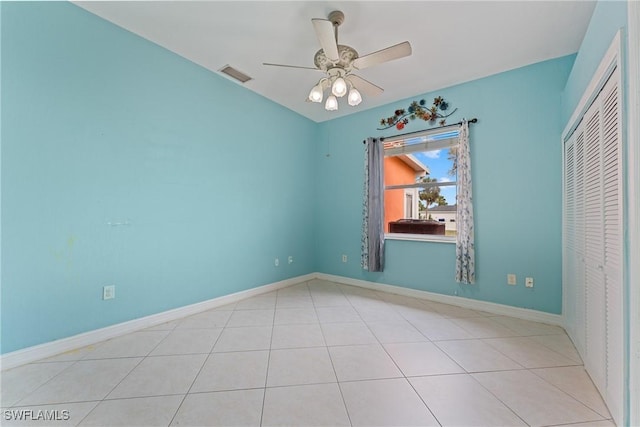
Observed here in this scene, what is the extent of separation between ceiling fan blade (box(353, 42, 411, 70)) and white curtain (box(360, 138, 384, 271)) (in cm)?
169

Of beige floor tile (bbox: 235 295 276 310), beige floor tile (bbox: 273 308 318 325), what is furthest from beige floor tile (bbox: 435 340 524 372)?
beige floor tile (bbox: 235 295 276 310)

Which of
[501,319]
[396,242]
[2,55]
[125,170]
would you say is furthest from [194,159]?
[501,319]

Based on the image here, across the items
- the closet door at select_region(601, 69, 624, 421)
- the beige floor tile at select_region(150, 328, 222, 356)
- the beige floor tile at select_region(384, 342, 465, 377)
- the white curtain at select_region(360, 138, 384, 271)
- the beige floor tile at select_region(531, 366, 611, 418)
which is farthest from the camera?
the white curtain at select_region(360, 138, 384, 271)

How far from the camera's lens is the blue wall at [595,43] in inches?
51.8

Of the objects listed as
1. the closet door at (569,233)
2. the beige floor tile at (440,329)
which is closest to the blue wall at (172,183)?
the closet door at (569,233)

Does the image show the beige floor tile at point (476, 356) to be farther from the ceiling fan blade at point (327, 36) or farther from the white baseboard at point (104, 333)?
the ceiling fan blade at point (327, 36)

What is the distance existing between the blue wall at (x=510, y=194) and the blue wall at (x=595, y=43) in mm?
386

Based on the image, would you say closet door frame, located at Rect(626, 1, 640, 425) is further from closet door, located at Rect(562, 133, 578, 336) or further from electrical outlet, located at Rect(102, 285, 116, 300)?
electrical outlet, located at Rect(102, 285, 116, 300)

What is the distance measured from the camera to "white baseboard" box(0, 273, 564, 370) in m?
1.87

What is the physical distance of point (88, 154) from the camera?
2.14 m

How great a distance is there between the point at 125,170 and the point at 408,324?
3.06m

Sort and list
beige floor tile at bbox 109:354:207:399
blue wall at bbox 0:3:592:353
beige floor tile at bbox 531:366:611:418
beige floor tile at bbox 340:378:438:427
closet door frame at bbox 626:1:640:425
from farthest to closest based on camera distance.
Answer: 1. blue wall at bbox 0:3:592:353
2. beige floor tile at bbox 109:354:207:399
3. beige floor tile at bbox 531:366:611:418
4. beige floor tile at bbox 340:378:438:427
5. closet door frame at bbox 626:1:640:425

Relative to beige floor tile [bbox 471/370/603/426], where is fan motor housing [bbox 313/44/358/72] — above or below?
above

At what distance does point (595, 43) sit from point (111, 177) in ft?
12.2
